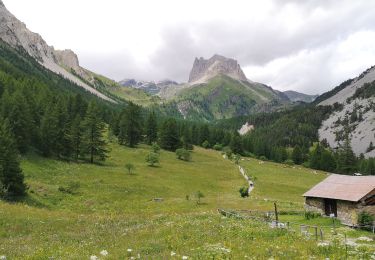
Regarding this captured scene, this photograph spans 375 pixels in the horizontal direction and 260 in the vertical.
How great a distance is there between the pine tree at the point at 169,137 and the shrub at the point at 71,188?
65.7 m

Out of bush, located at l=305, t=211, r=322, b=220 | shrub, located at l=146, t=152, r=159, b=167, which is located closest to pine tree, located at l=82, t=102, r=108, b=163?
shrub, located at l=146, t=152, r=159, b=167

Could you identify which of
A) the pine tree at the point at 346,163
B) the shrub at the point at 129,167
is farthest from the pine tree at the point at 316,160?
the shrub at the point at 129,167

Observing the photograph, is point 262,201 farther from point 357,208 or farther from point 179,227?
point 179,227

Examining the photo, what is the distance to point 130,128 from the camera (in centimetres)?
12262

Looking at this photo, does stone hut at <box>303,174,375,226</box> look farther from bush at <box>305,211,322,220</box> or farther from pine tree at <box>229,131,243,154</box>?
pine tree at <box>229,131,243,154</box>

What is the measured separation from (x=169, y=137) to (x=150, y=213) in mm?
81241

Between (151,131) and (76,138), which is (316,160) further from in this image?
(76,138)

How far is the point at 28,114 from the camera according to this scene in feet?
276

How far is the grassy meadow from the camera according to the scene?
18734 mm

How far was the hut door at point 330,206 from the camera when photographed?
151 ft

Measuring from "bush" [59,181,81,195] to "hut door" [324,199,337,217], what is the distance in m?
41.1

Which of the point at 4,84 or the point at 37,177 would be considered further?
the point at 4,84

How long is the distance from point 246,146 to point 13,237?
169800 millimetres

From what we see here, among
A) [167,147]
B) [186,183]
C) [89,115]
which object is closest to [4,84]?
[89,115]
